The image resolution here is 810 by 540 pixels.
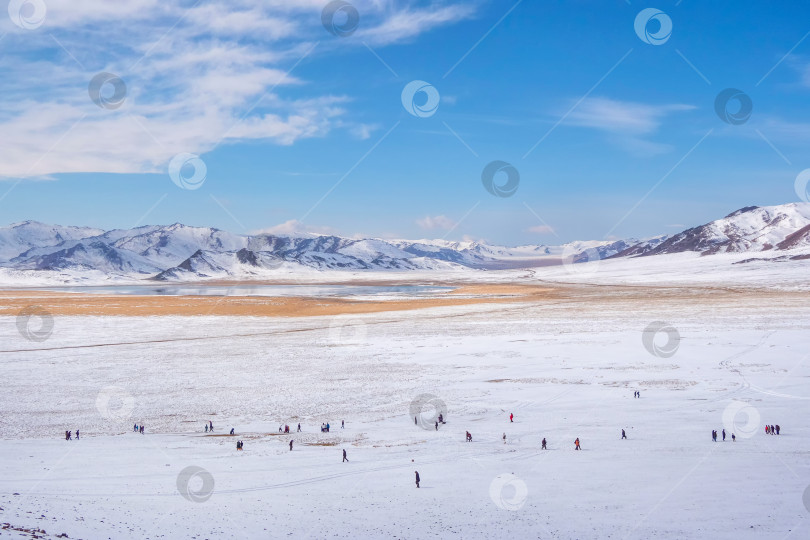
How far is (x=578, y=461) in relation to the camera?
85.8 ft

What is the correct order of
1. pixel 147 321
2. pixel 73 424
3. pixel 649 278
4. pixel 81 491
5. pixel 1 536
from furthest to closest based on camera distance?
pixel 649 278 < pixel 147 321 < pixel 73 424 < pixel 81 491 < pixel 1 536

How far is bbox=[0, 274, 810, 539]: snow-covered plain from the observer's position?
822 inches

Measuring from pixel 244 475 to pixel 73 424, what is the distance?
579 inches

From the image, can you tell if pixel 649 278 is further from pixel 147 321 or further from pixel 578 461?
pixel 578 461

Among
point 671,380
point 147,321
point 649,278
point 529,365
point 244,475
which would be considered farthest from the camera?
point 649,278

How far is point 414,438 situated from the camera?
2995cm

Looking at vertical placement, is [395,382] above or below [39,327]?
below

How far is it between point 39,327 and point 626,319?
7778 centimetres

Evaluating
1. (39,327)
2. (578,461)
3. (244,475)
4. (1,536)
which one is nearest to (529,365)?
(578,461)

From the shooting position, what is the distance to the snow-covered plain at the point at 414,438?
2088cm

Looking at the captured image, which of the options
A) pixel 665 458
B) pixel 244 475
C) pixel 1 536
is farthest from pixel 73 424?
pixel 665 458

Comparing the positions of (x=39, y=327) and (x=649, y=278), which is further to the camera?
(x=649, y=278)

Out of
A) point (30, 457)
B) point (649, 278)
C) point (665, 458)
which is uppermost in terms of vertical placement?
point (649, 278)

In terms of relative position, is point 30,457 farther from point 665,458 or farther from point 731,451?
point 731,451
